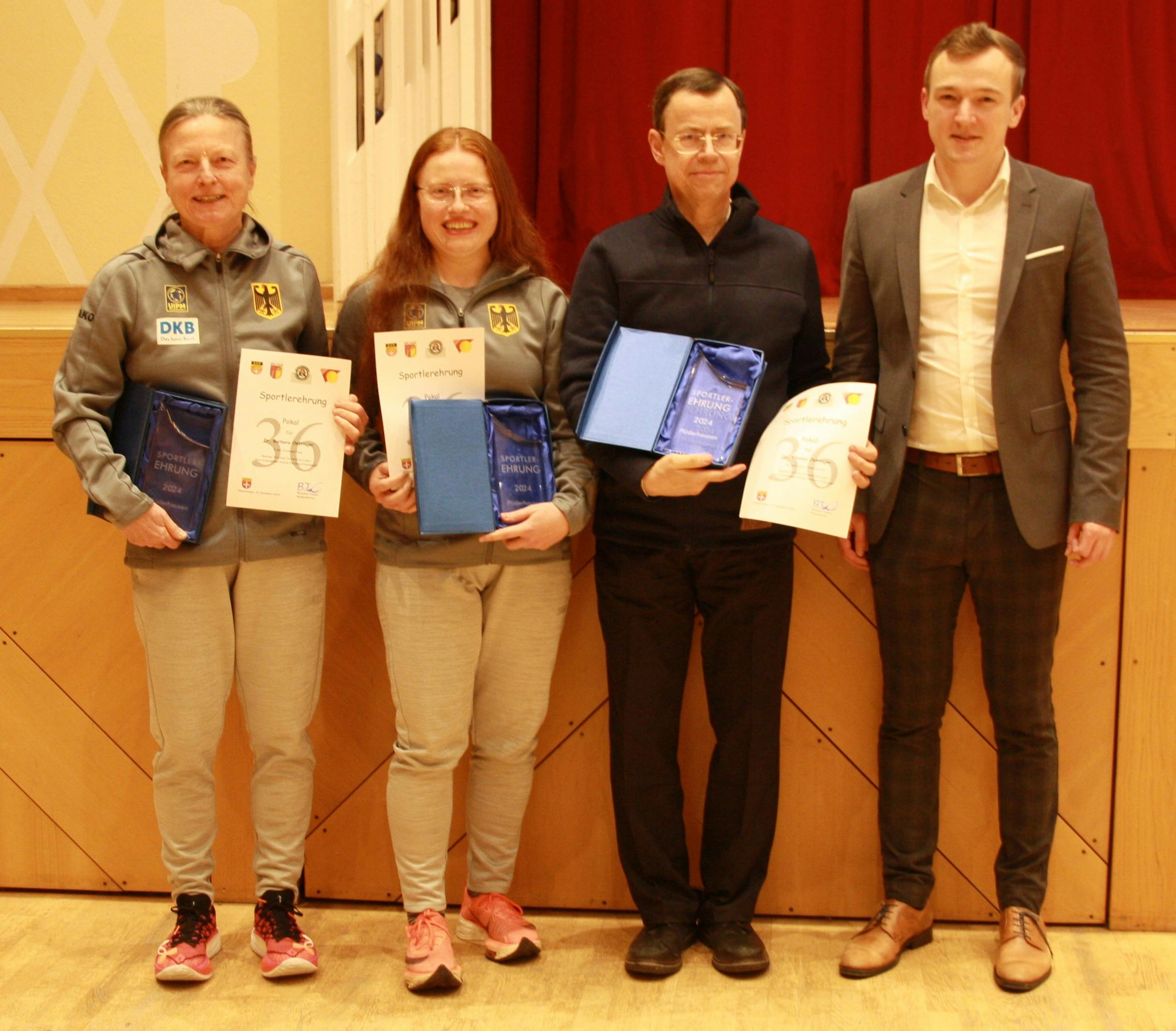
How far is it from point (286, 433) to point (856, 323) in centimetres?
104

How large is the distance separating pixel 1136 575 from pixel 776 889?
3.17ft

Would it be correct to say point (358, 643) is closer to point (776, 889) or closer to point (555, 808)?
point (555, 808)

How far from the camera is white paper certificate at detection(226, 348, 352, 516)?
1984mm

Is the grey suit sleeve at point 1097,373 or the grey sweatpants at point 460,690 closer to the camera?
the grey suit sleeve at point 1097,373

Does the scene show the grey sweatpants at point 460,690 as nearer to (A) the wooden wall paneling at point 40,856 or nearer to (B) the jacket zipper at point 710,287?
(B) the jacket zipper at point 710,287

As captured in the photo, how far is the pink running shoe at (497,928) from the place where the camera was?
2.21 metres

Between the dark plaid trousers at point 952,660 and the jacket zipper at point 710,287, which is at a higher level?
the jacket zipper at point 710,287

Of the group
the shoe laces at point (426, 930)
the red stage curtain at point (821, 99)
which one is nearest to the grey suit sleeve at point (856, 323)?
the shoe laces at point (426, 930)

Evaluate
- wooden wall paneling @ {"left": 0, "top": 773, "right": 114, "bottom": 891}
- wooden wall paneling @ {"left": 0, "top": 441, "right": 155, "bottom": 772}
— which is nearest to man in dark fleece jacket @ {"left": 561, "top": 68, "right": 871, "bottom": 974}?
wooden wall paneling @ {"left": 0, "top": 441, "right": 155, "bottom": 772}

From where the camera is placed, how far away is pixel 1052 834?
2172 millimetres

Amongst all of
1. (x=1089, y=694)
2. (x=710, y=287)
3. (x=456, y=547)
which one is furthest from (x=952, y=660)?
(x=456, y=547)

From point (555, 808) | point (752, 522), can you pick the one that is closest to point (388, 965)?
point (555, 808)

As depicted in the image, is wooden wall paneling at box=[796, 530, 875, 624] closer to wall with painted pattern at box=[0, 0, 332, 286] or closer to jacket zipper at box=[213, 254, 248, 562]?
jacket zipper at box=[213, 254, 248, 562]

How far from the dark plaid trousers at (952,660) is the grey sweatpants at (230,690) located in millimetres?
1087
